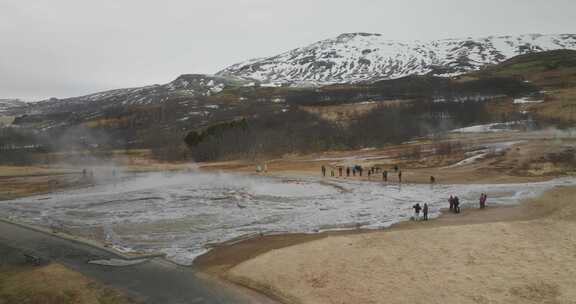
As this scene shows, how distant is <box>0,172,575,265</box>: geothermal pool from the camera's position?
79.8ft

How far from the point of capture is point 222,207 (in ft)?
105

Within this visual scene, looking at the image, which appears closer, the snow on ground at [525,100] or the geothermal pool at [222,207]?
the geothermal pool at [222,207]

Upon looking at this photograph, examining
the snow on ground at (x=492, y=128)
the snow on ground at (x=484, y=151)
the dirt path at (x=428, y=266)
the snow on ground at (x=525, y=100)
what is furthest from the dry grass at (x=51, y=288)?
the snow on ground at (x=525, y=100)

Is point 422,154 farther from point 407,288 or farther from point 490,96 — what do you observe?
point 490,96

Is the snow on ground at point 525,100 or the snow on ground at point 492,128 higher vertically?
the snow on ground at point 525,100

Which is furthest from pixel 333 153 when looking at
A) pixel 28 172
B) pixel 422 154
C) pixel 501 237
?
pixel 501 237

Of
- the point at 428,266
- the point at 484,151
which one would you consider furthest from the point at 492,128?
the point at 428,266

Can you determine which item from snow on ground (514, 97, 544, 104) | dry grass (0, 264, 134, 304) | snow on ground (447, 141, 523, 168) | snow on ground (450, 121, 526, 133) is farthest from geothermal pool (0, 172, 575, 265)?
snow on ground (514, 97, 544, 104)

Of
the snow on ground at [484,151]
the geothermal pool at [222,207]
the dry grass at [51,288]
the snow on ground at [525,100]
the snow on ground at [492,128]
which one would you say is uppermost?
the snow on ground at [525,100]

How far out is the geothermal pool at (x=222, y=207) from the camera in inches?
958

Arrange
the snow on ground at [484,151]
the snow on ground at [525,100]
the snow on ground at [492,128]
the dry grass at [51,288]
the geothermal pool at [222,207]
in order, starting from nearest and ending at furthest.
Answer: the dry grass at [51,288] → the geothermal pool at [222,207] → the snow on ground at [484,151] → the snow on ground at [492,128] → the snow on ground at [525,100]

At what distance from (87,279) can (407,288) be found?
1184cm

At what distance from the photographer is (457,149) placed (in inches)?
2303

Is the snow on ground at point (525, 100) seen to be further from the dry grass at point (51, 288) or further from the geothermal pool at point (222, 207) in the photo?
the dry grass at point (51, 288)
